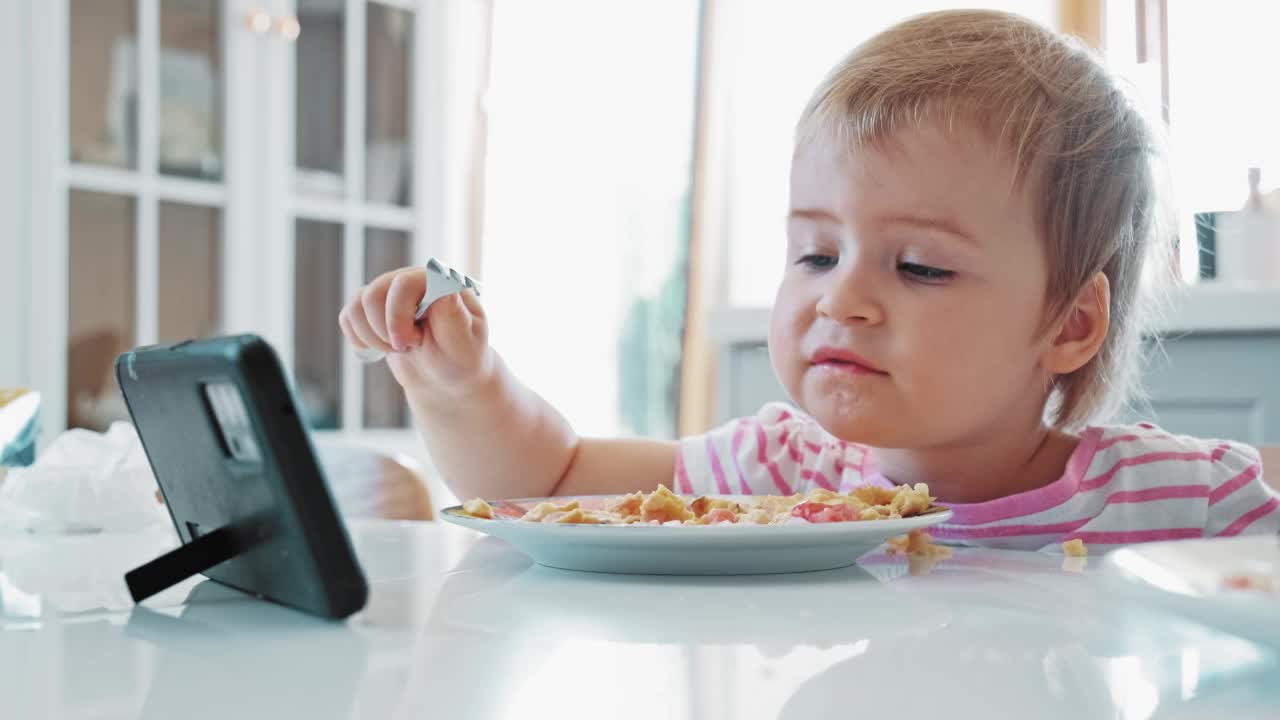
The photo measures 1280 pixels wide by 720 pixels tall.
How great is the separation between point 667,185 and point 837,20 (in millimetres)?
776

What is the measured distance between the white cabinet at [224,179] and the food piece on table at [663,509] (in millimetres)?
1847

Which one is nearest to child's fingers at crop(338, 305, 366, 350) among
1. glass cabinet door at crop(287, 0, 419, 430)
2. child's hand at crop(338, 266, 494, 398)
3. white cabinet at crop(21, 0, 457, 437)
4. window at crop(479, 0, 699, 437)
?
child's hand at crop(338, 266, 494, 398)

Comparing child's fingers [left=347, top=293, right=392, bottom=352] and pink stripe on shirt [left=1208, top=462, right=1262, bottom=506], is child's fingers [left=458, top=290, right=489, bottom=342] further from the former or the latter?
pink stripe on shirt [left=1208, top=462, right=1262, bottom=506]

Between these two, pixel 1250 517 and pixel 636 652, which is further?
pixel 1250 517

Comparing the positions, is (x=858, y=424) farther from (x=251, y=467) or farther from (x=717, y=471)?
(x=251, y=467)

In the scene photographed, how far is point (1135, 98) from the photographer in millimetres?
1019

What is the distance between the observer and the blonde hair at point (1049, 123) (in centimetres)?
90

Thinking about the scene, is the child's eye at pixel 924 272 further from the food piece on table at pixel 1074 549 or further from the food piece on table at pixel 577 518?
the food piece on table at pixel 577 518

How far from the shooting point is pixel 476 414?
1009mm

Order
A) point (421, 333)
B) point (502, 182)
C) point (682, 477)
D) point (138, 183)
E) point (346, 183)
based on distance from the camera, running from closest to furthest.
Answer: point (421, 333), point (682, 477), point (138, 183), point (346, 183), point (502, 182)

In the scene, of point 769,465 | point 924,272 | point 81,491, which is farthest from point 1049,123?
point 81,491

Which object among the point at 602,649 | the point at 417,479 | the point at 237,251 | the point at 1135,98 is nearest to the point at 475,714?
the point at 602,649

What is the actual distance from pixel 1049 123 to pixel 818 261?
0.70ft

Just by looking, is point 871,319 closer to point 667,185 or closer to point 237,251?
point 237,251
